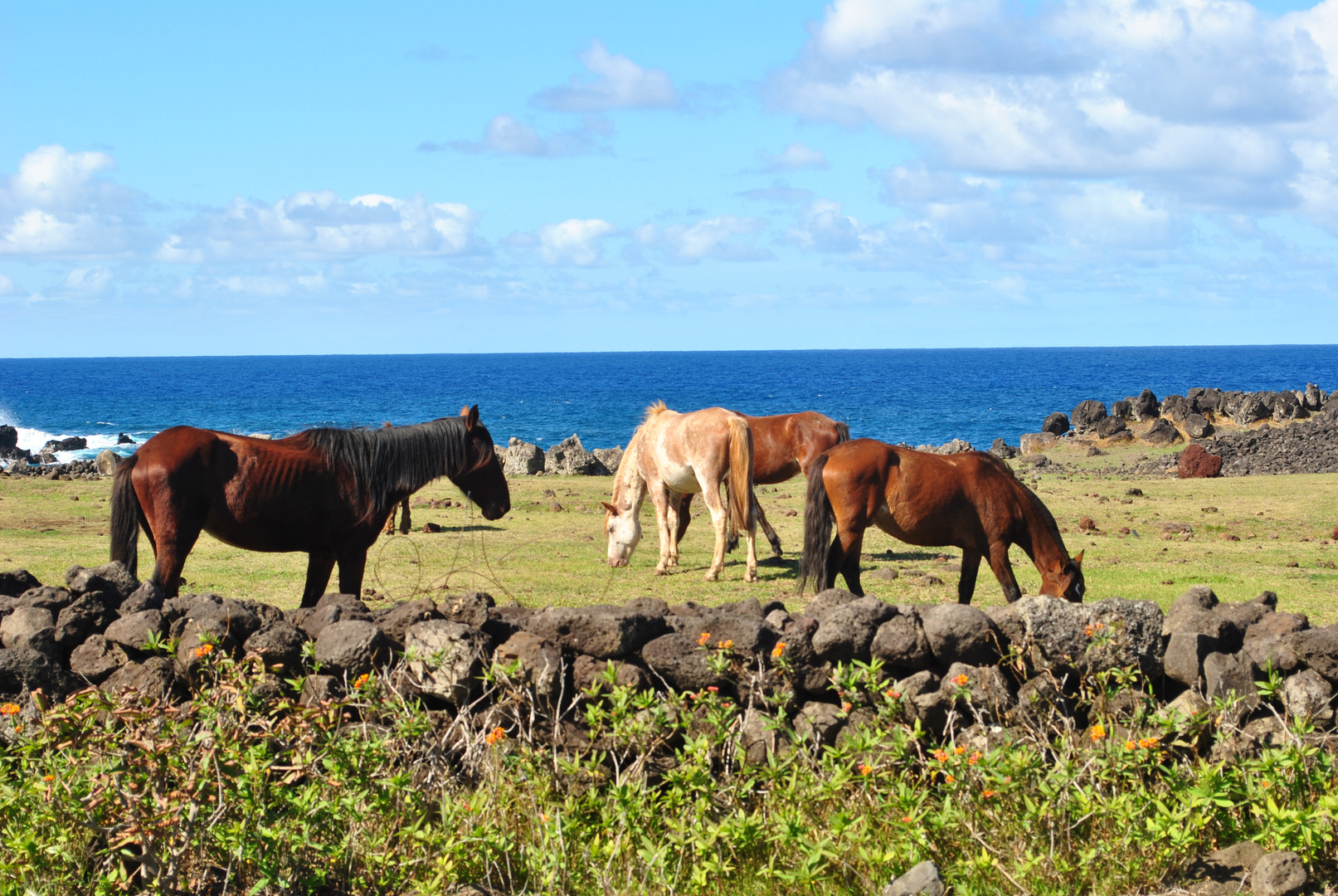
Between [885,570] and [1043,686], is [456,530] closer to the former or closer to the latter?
[885,570]

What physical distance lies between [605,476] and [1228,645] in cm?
2230

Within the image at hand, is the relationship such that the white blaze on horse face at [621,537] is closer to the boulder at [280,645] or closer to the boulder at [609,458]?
the boulder at [280,645]

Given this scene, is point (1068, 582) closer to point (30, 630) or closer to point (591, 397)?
point (30, 630)

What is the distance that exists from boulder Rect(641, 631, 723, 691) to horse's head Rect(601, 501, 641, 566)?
26.1 feet

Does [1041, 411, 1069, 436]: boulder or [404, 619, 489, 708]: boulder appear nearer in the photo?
[404, 619, 489, 708]: boulder

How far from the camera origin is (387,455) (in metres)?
9.30

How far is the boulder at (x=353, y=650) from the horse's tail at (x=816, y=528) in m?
5.21

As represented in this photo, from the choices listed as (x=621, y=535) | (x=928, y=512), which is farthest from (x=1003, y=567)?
(x=621, y=535)

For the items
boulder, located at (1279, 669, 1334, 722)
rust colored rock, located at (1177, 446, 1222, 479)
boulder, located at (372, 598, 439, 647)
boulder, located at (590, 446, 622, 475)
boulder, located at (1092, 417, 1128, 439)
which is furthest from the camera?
boulder, located at (1092, 417, 1128, 439)

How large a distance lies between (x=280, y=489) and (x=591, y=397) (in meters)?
103

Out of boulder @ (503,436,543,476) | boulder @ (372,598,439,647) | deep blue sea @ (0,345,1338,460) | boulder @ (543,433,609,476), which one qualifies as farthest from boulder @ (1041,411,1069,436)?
boulder @ (372,598,439,647)

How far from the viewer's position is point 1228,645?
21.2 ft

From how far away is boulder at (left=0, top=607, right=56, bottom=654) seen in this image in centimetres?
623

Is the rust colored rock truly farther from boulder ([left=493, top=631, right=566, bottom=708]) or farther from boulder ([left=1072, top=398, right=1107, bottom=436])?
boulder ([left=493, top=631, right=566, bottom=708])
